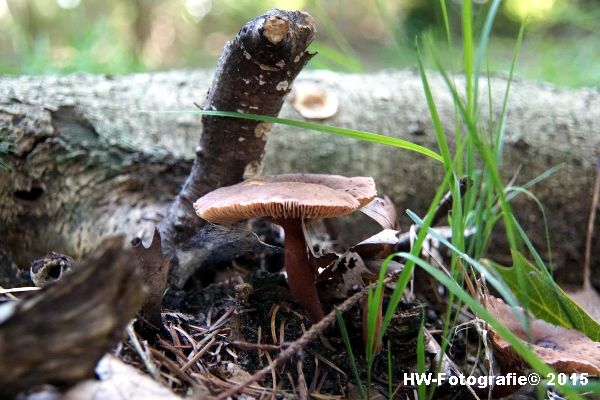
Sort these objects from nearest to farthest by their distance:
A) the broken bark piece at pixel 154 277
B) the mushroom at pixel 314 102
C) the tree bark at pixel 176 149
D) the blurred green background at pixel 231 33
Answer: the broken bark piece at pixel 154 277 → the tree bark at pixel 176 149 → the mushroom at pixel 314 102 → the blurred green background at pixel 231 33

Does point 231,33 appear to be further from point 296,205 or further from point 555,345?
point 555,345

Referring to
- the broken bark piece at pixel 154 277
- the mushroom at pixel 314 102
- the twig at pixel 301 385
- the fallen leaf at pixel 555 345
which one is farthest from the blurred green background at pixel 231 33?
the twig at pixel 301 385

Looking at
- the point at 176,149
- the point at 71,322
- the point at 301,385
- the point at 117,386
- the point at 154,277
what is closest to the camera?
the point at 71,322

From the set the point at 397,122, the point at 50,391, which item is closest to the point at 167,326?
the point at 50,391

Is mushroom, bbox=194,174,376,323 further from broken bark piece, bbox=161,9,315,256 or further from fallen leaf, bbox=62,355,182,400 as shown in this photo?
fallen leaf, bbox=62,355,182,400

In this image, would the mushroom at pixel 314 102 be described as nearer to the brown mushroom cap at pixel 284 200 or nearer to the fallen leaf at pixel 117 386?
the brown mushroom cap at pixel 284 200

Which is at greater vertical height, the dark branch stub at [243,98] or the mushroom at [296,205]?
the dark branch stub at [243,98]

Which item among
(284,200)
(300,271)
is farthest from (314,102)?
(284,200)
